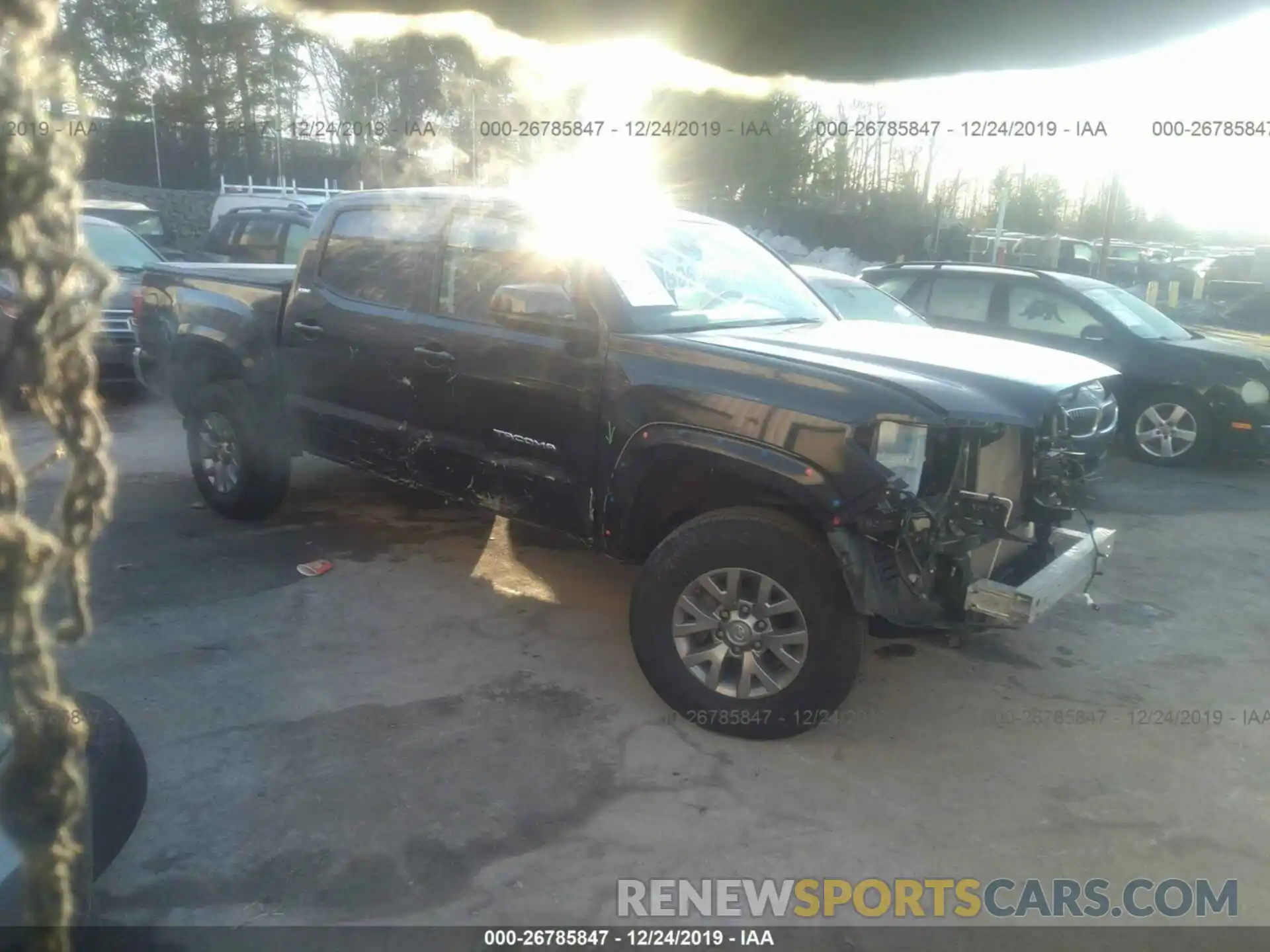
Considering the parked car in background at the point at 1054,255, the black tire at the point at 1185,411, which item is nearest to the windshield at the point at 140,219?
the black tire at the point at 1185,411

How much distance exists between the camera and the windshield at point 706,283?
400 centimetres

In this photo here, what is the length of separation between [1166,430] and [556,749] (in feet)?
22.5

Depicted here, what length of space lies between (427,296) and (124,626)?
205 centimetres

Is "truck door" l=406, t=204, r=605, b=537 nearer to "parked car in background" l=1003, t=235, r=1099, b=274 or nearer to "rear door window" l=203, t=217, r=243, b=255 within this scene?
"rear door window" l=203, t=217, r=243, b=255

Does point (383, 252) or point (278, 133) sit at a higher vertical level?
point (278, 133)

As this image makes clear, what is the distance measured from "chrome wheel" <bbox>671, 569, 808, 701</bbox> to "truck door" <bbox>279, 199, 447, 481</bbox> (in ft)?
5.61

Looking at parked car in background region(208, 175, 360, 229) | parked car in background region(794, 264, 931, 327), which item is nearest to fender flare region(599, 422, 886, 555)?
parked car in background region(794, 264, 931, 327)

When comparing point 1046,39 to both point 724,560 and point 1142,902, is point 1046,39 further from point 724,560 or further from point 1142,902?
point 1142,902

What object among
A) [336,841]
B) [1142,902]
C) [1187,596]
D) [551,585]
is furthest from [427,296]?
[1187,596]

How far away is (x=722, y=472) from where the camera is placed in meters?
3.53

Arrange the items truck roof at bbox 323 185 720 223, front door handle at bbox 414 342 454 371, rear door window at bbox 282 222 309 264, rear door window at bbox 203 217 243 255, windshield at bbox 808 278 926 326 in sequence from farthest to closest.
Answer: rear door window at bbox 203 217 243 255 < rear door window at bbox 282 222 309 264 < windshield at bbox 808 278 926 326 < truck roof at bbox 323 185 720 223 < front door handle at bbox 414 342 454 371

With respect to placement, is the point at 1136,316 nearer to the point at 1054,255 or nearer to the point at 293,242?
the point at 293,242

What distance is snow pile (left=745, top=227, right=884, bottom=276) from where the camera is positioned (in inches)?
975

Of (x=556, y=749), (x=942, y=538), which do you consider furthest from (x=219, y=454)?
(x=942, y=538)
